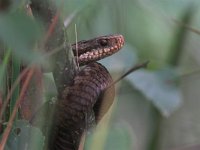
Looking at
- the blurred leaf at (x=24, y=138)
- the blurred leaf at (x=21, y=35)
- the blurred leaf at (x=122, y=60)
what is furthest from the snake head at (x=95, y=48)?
the blurred leaf at (x=21, y=35)

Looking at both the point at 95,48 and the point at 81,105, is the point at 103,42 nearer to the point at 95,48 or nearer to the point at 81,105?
the point at 95,48

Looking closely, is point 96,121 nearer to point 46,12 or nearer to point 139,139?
point 46,12

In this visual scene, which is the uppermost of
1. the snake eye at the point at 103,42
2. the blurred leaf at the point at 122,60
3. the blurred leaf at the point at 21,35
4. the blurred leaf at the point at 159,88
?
the blurred leaf at the point at 21,35

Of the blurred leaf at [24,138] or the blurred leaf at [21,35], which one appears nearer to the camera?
the blurred leaf at [21,35]

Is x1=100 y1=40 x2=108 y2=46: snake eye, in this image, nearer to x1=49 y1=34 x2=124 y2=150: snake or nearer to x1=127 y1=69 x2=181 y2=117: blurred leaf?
x1=49 y1=34 x2=124 y2=150: snake

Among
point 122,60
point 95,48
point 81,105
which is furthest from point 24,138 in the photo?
point 122,60

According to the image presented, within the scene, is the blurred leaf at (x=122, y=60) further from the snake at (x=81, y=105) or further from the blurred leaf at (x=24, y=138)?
the blurred leaf at (x=24, y=138)

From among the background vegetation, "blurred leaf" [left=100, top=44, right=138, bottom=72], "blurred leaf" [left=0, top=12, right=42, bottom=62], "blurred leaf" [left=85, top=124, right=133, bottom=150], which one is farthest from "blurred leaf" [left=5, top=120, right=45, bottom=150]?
"blurred leaf" [left=100, top=44, right=138, bottom=72]
